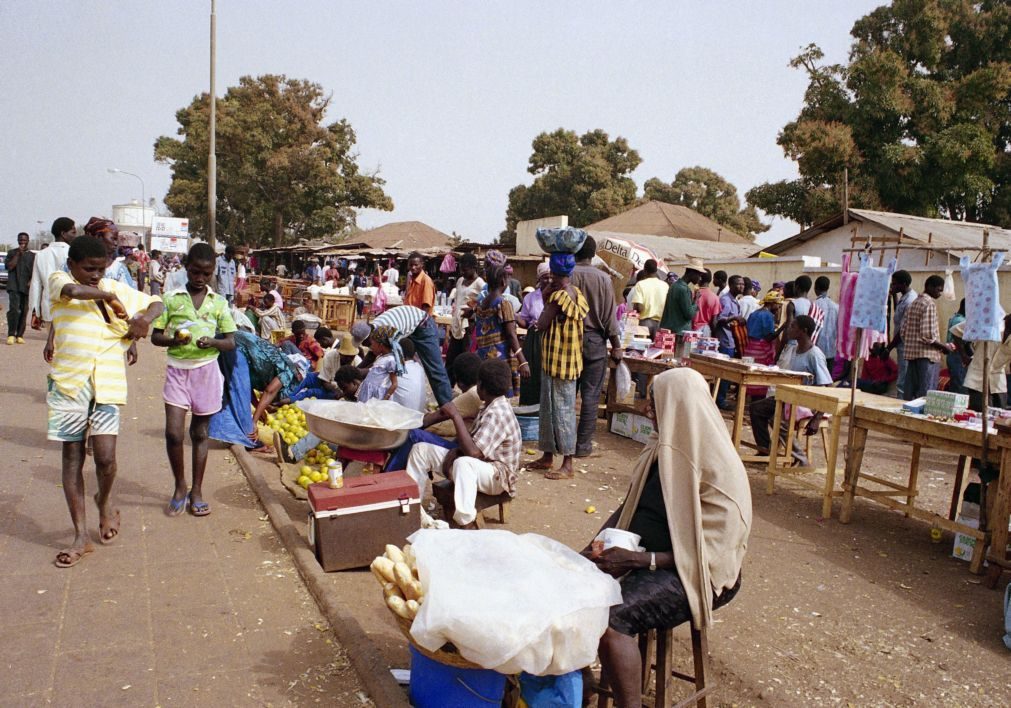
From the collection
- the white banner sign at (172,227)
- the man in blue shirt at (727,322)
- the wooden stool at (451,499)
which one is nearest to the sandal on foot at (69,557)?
the wooden stool at (451,499)

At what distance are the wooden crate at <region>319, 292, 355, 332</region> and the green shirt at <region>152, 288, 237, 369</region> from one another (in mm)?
12815

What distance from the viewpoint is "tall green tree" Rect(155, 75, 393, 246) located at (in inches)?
1393

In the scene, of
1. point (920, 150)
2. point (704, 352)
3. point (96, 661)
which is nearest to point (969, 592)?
point (704, 352)

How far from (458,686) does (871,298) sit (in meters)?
5.17

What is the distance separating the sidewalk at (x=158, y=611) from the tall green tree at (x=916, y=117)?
1967 cm

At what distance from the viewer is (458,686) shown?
9.71ft

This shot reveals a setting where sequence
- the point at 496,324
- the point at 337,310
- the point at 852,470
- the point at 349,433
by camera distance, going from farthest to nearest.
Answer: the point at 337,310, the point at 496,324, the point at 852,470, the point at 349,433

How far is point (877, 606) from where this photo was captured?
15.9 ft

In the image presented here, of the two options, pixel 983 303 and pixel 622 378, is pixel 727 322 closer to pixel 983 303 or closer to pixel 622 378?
pixel 622 378

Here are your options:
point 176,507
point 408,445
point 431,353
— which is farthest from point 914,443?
point 176,507

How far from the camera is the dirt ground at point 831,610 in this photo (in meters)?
3.87

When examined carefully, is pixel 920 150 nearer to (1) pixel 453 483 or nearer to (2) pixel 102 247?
(1) pixel 453 483

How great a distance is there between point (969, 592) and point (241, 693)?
469cm

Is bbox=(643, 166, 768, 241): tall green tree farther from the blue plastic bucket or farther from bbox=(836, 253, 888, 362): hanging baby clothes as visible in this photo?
the blue plastic bucket
